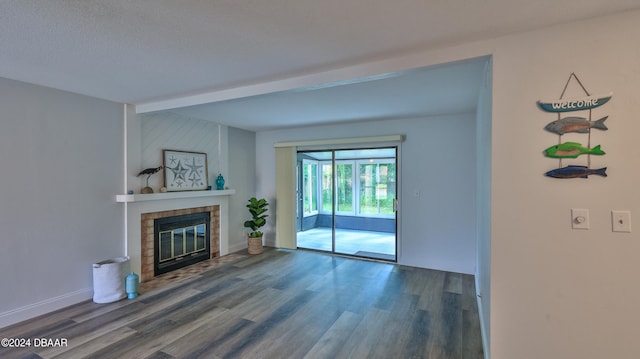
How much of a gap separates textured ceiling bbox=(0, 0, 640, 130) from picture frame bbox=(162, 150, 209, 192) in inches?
71.7

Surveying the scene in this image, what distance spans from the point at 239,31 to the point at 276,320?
8.40 ft

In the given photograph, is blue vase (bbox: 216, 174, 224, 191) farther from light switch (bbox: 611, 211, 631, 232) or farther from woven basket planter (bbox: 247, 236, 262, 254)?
light switch (bbox: 611, 211, 631, 232)

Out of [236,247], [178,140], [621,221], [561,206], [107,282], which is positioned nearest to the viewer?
[621,221]

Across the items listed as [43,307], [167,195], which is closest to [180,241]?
[167,195]

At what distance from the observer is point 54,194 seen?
3.08 m

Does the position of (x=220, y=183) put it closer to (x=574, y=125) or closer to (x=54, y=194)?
(x=54, y=194)

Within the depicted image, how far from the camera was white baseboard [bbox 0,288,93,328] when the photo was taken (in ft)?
9.03

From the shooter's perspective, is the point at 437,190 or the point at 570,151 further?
the point at 437,190

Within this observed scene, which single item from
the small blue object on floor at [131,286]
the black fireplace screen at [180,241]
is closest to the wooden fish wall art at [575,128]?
the small blue object on floor at [131,286]

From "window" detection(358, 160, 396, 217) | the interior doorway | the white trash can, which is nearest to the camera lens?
the white trash can

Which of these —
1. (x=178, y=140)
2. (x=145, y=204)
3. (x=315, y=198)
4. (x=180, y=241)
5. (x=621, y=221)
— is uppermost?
(x=178, y=140)

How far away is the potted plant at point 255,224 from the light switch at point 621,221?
472cm

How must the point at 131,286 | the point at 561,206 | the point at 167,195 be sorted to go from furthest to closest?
the point at 167,195 → the point at 131,286 → the point at 561,206

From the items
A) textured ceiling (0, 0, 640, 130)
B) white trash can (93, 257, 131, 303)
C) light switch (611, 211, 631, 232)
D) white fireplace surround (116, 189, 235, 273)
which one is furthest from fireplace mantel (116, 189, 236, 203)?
light switch (611, 211, 631, 232)
